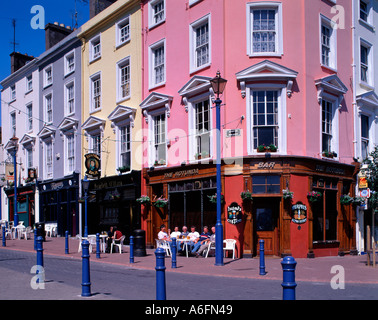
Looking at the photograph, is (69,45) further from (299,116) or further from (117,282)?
(117,282)

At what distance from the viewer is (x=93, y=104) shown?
93.3 feet

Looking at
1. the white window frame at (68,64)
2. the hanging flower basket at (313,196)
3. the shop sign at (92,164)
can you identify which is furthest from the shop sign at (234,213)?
the white window frame at (68,64)

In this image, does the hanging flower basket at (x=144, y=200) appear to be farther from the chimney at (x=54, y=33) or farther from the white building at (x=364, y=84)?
the chimney at (x=54, y=33)

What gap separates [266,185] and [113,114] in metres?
10.6

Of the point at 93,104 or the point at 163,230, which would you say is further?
the point at 93,104

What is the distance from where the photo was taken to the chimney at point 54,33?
34.6 meters

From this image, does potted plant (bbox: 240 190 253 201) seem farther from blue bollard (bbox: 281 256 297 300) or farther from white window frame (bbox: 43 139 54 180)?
white window frame (bbox: 43 139 54 180)

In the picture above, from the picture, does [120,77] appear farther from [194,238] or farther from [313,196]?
[313,196]

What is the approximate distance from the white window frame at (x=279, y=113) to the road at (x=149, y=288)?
7132mm

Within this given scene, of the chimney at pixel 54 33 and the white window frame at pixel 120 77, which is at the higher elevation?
the chimney at pixel 54 33

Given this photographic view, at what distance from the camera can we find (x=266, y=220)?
63.3 feet

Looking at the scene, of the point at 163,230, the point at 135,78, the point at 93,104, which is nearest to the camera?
the point at 163,230
